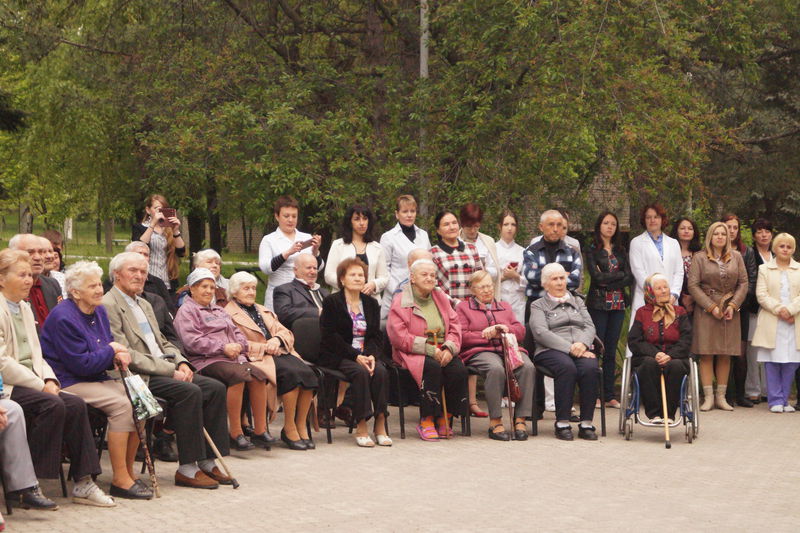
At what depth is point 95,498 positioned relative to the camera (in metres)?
7.36

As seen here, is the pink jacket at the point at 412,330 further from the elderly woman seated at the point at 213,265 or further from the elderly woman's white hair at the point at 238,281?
the elderly woman seated at the point at 213,265

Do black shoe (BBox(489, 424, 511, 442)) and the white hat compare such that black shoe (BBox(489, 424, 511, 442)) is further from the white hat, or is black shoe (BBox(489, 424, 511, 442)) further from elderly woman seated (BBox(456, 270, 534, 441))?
the white hat

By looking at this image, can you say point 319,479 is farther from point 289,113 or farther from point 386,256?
point 289,113

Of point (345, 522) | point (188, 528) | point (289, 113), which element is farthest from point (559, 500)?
point (289, 113)

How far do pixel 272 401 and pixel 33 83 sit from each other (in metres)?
15.9

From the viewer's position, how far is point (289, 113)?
14398 mm

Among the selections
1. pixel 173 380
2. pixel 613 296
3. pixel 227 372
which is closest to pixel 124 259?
pixel 173 380

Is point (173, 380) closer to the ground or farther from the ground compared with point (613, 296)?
closer to the ground

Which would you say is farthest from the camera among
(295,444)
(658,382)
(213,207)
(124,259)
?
(213,207)

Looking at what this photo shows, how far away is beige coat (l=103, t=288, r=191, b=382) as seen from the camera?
8102 millimetres

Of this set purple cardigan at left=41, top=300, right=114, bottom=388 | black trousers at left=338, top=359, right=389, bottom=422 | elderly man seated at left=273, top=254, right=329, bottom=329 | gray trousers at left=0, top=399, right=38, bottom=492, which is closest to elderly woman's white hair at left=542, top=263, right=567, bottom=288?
black trousers at left=338, top=359, right=389, bottom=422

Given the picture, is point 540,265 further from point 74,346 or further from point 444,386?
point 74,346

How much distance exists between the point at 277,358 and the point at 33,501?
301 centimetres

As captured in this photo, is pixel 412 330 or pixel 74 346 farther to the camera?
pixel 412 330
